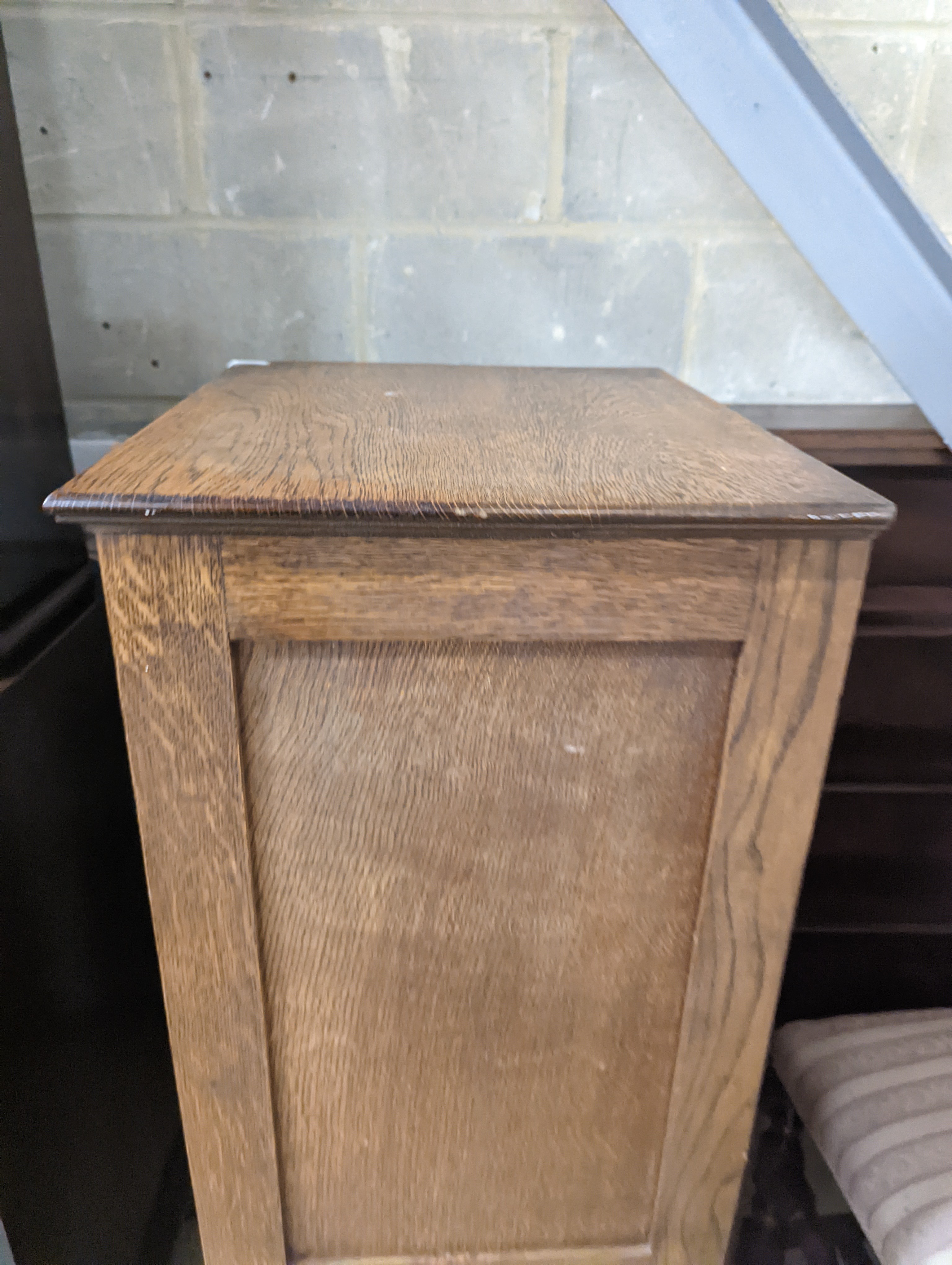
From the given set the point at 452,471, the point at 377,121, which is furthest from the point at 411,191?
the point at 452,471

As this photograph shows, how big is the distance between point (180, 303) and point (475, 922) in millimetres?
756

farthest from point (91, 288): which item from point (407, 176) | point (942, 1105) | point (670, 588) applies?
point (942, 1105)

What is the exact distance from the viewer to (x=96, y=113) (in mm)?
876

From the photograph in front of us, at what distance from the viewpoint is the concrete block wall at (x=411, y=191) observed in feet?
2.83

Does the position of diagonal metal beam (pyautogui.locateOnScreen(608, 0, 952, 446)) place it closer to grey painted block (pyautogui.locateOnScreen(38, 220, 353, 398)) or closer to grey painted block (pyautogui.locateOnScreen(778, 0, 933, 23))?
grey painted block (pyautogui.locateOnScreen(778, 0, 933, 23))

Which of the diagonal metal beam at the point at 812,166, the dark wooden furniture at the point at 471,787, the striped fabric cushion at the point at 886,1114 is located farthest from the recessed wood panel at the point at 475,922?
the diagonal metal beam at the point at 812,166

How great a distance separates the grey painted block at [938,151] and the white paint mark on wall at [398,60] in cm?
57

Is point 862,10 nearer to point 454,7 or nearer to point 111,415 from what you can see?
point 454,7

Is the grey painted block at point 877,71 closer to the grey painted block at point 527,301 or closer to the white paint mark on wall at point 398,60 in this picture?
the grey painted block at point 527,301

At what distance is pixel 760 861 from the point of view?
1.90ft

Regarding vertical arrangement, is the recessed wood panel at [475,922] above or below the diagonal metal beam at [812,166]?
below

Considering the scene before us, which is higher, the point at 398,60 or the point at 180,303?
the point at 398,60

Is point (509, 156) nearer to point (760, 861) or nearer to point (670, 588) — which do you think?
point (670, 588)

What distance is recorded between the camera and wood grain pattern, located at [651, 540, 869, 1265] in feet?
1.68
